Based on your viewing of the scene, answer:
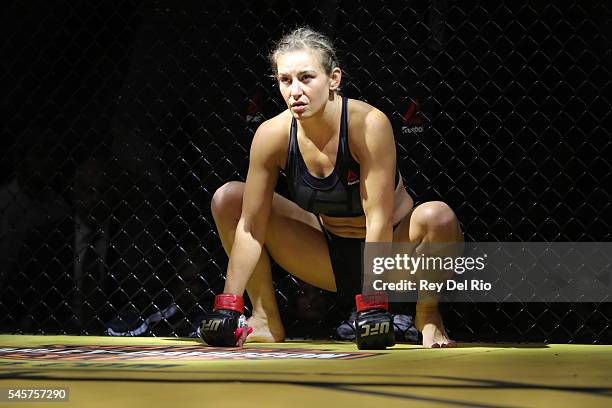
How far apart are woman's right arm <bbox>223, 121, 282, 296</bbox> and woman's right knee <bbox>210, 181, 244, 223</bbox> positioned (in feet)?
0.36

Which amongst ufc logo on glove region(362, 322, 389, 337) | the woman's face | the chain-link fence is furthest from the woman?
the chain-link fence

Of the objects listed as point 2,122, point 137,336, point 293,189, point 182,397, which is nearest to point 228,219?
point 293,189

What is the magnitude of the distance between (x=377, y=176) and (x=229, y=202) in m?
0.46

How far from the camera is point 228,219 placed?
2441mm

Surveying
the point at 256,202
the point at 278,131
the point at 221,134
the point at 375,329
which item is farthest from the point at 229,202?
the point at 375,329

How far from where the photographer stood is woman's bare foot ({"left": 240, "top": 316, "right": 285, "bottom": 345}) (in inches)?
97.9

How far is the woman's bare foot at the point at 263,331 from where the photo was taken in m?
2.49

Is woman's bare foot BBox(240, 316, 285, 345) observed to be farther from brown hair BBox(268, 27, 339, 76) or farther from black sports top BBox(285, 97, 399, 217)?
brown hair BBox(268, 27, 339, 76)

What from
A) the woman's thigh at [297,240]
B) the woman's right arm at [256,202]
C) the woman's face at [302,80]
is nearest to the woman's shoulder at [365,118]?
→ the woman's face at [302,80]

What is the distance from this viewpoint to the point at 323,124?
7.28ft

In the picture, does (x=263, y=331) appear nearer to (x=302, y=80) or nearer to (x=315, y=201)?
(x=315, y=201)

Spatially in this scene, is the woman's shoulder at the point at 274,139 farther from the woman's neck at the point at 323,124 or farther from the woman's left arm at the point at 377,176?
the woman's left arm at the point at 377,176

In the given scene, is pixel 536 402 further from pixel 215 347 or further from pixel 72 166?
pixel 72 166

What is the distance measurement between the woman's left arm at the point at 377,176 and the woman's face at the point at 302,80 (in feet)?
0.47
